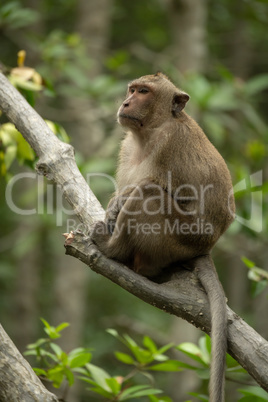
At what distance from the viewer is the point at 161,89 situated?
13.8ft

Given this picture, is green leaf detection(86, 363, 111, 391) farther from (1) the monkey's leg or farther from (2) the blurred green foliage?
(1) the monkey's leg

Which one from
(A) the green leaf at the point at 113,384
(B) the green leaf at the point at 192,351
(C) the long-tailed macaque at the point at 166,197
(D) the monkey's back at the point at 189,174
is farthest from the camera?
(D) the monkey's back at the point at 189,174

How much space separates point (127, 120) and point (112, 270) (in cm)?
131

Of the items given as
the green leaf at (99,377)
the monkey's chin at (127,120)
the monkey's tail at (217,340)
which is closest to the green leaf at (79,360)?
the green leaf at (99,377)

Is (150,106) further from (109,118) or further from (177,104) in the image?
(109,118)

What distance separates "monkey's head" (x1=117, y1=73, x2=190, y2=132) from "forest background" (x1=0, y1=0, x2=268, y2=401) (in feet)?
3.15

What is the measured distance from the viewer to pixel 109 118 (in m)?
8.25

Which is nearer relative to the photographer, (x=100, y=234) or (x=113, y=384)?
(x=113, y=384)

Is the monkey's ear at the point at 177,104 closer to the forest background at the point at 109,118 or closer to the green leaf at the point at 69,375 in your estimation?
the forest background at the point at 109,118

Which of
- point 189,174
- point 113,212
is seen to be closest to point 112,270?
point 113,212

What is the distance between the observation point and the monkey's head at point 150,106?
13.5ft

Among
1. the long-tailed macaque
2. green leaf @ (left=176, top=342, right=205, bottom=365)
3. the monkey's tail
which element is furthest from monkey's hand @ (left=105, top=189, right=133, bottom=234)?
green leaf @ (left=176, top=342, right=205, bottom=365)

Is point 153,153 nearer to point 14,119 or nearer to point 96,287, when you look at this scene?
point 14,119

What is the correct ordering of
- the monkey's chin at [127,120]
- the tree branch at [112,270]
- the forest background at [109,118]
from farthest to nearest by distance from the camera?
the forest background at [109,118] < the monkey's chin at [127,120] < the tree branch at [112,270]
